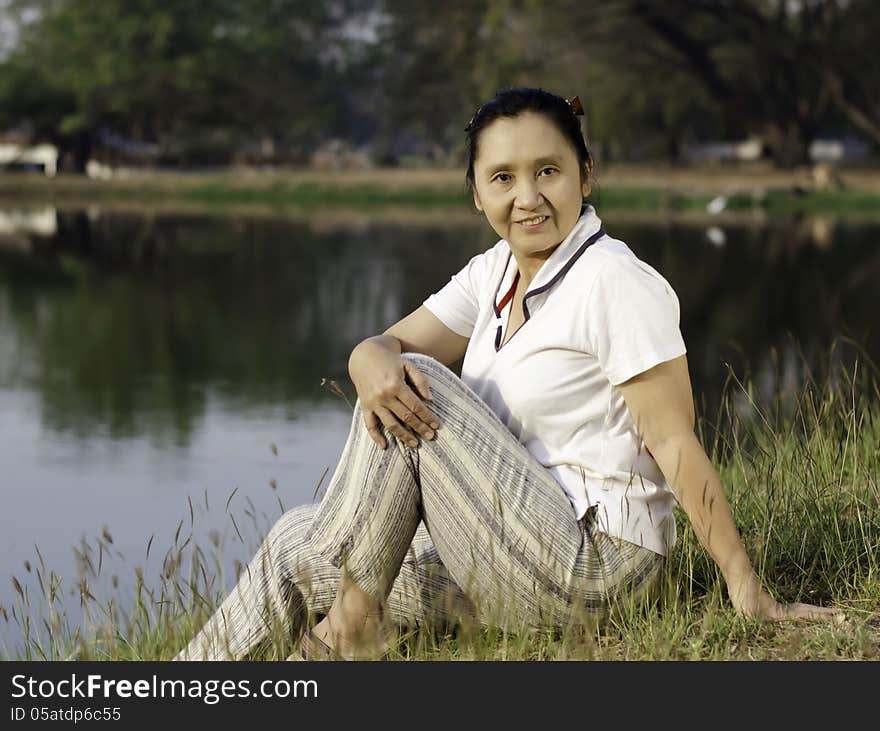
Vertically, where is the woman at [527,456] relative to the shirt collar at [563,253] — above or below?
below

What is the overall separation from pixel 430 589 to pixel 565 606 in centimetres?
31

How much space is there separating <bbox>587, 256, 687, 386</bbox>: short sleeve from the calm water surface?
0.77 metres

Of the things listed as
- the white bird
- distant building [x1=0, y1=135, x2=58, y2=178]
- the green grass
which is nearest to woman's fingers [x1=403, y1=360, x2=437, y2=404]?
the green grass

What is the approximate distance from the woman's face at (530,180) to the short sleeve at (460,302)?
0.84 ft

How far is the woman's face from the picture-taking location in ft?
8.55

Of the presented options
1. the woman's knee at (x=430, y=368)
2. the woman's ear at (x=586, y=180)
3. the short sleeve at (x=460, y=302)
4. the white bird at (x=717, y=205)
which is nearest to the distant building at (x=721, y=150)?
the white bird at (x=717, y=205)

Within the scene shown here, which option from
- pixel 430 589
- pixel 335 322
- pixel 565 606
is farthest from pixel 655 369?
pixel 335 322

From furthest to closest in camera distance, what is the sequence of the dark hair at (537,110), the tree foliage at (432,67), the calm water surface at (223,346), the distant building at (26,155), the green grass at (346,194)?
→ the distant building at (26,155) < the tree foliage at (432,67) < the green grass at (346,194) < the calm water surface at (223,346) < the dark hair at (537,110)

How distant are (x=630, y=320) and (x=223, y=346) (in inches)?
379

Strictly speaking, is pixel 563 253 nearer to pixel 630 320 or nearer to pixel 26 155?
pixel 630 320

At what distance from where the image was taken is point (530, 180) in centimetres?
262

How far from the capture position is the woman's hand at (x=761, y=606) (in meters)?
2.63

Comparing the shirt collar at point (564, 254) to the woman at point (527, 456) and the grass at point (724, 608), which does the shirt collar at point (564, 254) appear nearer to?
the woman at point (527, 456)

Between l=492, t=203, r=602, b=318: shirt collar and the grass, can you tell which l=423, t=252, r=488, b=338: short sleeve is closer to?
l=492, t=203, r=602, b=318: shirt collar
